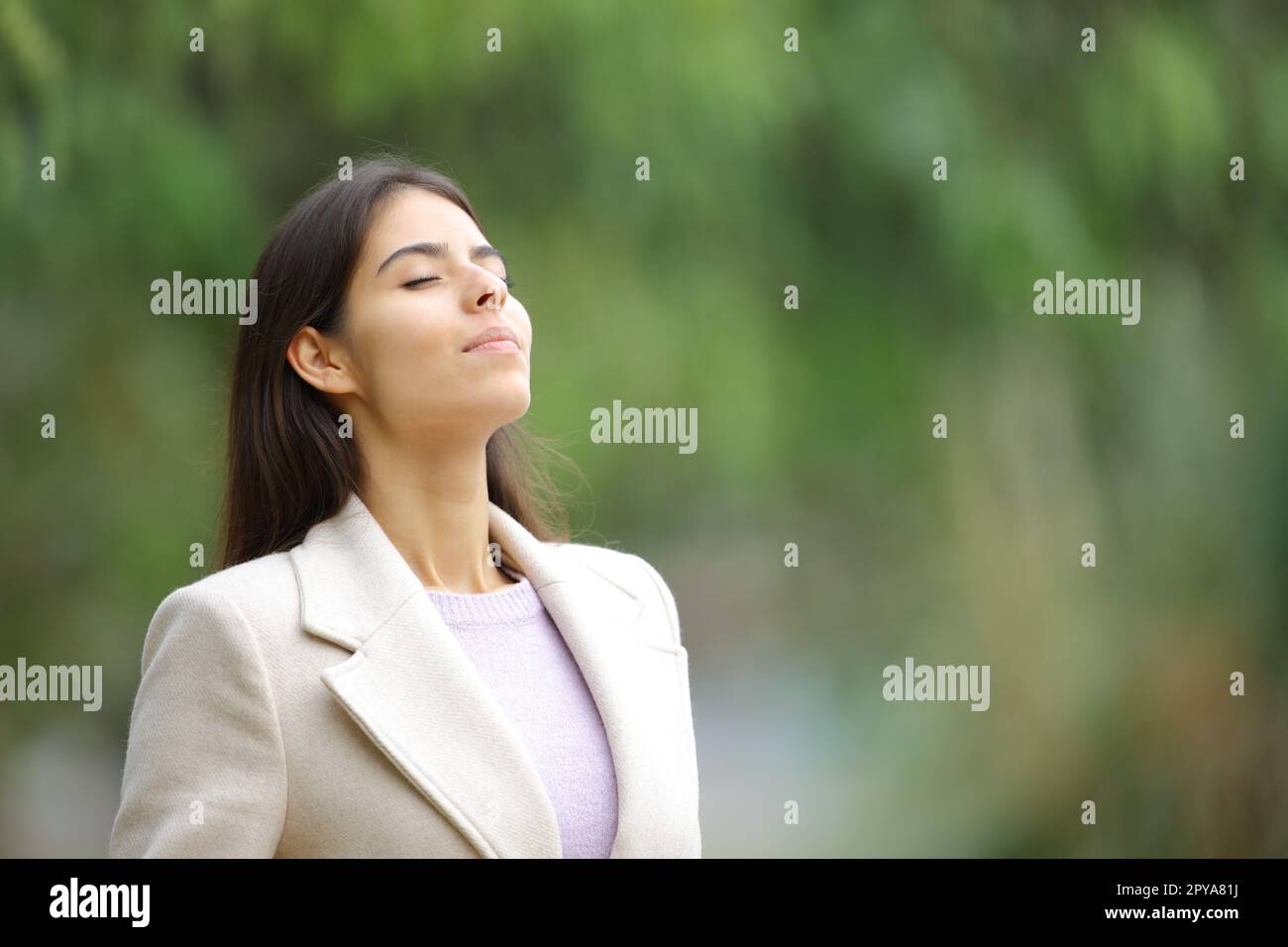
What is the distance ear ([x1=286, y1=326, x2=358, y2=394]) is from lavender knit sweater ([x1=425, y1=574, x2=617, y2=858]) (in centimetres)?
25

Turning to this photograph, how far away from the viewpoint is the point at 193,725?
50.6 inches

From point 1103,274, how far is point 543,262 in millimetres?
1516

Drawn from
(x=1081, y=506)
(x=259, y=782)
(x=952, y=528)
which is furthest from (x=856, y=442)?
(x=259, y=782)

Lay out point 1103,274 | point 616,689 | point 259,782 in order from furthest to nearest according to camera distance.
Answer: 1. point 1103,274
2. point 616,689
3. point 259,782

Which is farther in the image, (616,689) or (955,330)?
(955,330)

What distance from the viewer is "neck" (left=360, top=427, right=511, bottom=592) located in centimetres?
153

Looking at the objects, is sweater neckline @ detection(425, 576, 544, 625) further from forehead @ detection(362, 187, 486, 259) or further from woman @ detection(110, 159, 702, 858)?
forehead @ detection(362, 187, 486, 259)

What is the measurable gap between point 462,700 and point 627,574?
0.38m

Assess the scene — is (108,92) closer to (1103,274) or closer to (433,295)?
(433,295)

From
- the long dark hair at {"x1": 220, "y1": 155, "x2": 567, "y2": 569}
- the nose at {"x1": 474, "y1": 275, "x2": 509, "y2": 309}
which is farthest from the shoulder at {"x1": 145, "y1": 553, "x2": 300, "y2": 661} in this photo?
the nose at {"x1": 474, "y1": 275, "x2": 509, "y2": 309}

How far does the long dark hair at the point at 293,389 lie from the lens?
1521 mm

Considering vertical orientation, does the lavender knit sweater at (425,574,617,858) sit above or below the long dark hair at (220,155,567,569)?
below

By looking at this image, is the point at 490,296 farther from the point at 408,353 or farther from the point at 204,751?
the point at 204,751

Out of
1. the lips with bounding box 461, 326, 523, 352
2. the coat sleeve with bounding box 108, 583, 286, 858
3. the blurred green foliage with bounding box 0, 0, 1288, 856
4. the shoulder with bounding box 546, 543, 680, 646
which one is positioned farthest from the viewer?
the blurred green foliage with bounding box 0, 0, 1288, 856
